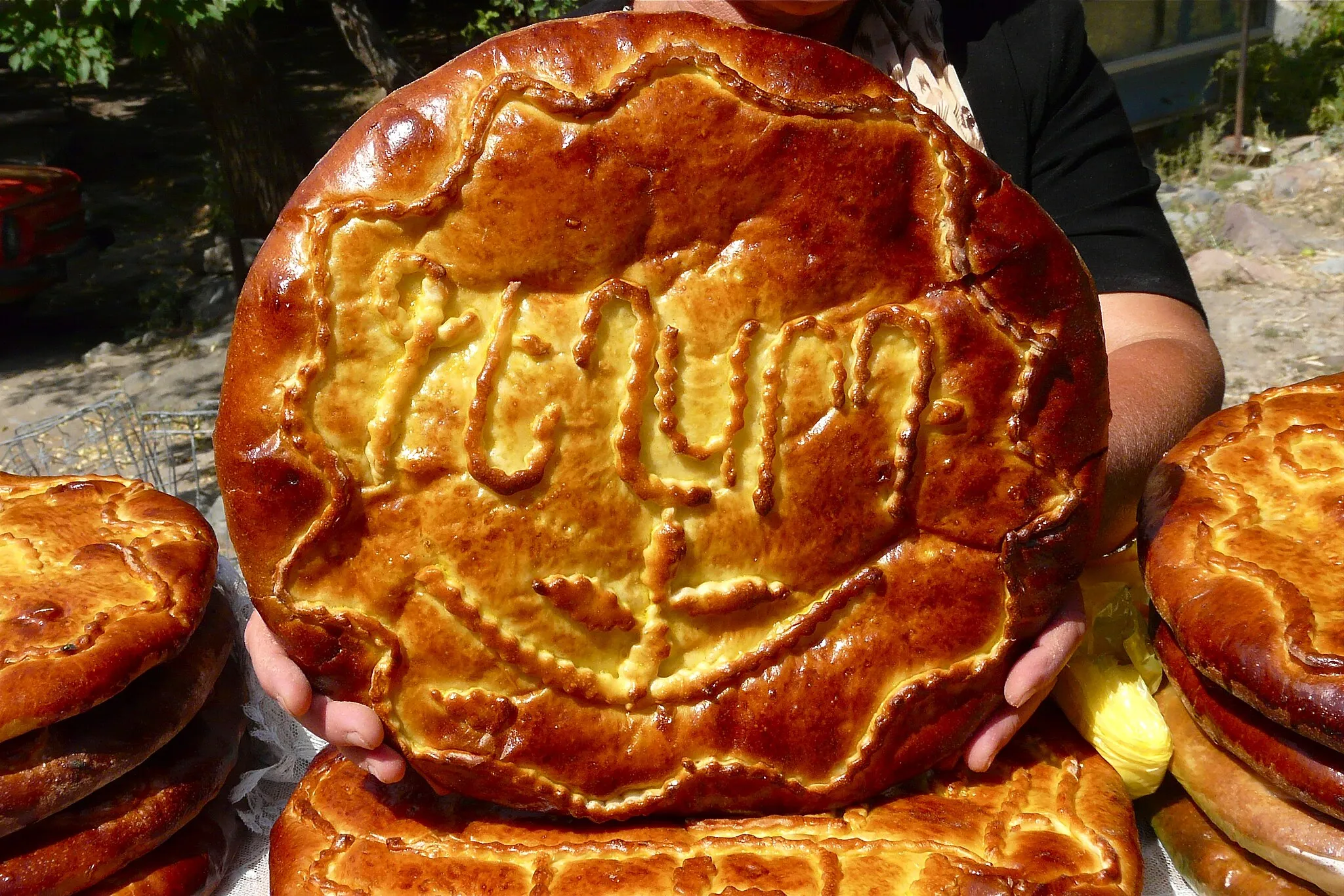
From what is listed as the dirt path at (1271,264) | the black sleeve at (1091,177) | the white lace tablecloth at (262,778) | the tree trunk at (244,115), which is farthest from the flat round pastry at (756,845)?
the tree trunk at (244,115)

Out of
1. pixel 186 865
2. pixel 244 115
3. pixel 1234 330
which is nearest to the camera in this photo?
pixel 186 865

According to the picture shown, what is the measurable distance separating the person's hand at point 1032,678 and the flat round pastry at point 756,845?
62mm

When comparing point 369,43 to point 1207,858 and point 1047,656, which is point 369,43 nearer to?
point 1047,656

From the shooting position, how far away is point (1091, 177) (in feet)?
7.57

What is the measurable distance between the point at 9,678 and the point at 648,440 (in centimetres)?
90

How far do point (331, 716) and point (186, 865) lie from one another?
468 millimetres

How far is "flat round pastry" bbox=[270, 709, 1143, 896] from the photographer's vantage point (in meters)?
1.38

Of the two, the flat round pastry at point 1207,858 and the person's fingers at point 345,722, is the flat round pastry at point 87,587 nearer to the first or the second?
the person's fingers at point 345,722

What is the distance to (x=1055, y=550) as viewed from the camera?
148cm

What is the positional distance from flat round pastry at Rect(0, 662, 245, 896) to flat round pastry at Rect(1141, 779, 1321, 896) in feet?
4.71

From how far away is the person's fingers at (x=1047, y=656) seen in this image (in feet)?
4.94

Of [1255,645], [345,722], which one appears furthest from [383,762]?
[1255,645]

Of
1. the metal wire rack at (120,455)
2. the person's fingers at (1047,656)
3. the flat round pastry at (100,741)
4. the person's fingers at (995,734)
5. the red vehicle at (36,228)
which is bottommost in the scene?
the metal wire rack at (120,455)

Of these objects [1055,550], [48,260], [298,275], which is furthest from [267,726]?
[48,260]
